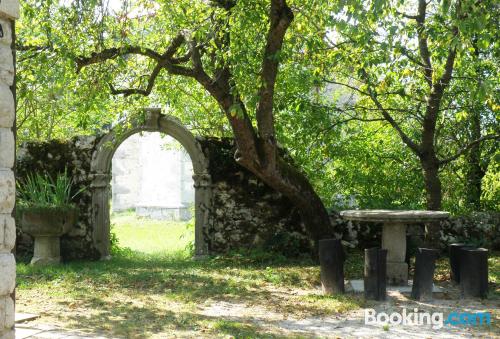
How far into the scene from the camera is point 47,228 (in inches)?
389

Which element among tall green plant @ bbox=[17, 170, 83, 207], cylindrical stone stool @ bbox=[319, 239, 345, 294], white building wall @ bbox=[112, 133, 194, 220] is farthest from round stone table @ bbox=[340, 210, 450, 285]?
white building wall @ bbox=[112, 133, 194, 220]

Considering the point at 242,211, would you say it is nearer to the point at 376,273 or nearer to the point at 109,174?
the point at 109,174

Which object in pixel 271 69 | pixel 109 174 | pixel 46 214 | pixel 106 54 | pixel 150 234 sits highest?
pixel 106 54

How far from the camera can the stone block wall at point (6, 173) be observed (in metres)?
3.92

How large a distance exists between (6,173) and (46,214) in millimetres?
6194

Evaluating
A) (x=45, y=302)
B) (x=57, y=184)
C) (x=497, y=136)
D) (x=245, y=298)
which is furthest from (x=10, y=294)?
(x=497, y=136)

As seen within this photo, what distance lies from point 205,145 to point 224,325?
18.8ft

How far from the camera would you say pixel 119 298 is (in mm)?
7074

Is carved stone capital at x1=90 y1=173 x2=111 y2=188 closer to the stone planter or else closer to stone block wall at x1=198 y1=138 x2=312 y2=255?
the stone planter

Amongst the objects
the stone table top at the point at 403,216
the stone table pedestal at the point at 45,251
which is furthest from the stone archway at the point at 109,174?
the stone table top at the point at 403,216

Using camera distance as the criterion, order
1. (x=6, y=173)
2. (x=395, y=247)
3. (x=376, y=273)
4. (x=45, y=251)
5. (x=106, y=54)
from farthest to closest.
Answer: (x=45, y=251) → (x=106, y=54) → (x=395, y=247) → (x=376, y=273) → (x=6, y=173)

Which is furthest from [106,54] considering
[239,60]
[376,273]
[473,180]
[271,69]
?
[473,180]

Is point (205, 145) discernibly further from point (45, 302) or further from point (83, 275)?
point (45, 302)

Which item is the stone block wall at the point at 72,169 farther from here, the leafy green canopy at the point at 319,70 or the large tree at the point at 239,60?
the large tree at the point at 239,60
